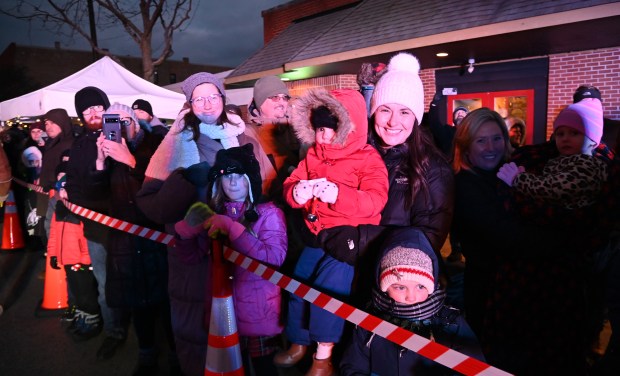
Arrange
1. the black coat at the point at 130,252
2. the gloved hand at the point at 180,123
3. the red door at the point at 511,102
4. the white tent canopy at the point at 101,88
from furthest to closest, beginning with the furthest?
the red door at the point at 511,102 < the white tent canopy at the point at 101,88 < the black coat at the point at 130,252 < the gloved hand at the point at 180,123

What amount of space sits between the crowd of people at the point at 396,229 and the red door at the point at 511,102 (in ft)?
27.3

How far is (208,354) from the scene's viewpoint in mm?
2434

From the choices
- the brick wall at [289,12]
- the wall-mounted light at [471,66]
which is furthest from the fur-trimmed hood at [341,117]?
the brick wall at [289,12]

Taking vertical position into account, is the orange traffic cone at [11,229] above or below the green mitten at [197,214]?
below

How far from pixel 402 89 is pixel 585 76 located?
29.5 ft

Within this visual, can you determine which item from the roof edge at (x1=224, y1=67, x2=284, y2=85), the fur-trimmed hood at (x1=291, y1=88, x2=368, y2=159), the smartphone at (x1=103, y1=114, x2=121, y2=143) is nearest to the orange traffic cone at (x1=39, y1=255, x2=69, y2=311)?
the smartphone at (x1=103, y1=114, x2=121, y2=143)

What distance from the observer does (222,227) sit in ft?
7.72

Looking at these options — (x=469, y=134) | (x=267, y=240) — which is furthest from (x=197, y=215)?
(x=469, y=134)

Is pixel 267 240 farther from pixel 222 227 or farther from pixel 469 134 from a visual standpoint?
pixel 469 134

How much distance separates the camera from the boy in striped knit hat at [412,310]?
1946mm

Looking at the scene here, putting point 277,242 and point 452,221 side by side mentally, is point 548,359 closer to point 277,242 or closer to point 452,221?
point 452,221

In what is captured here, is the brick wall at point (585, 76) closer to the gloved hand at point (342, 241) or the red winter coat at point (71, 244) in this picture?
the gloved hand at point (342, 241)

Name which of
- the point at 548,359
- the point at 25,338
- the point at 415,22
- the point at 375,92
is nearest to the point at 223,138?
the point at 375,92

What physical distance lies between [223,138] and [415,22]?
8160mm
